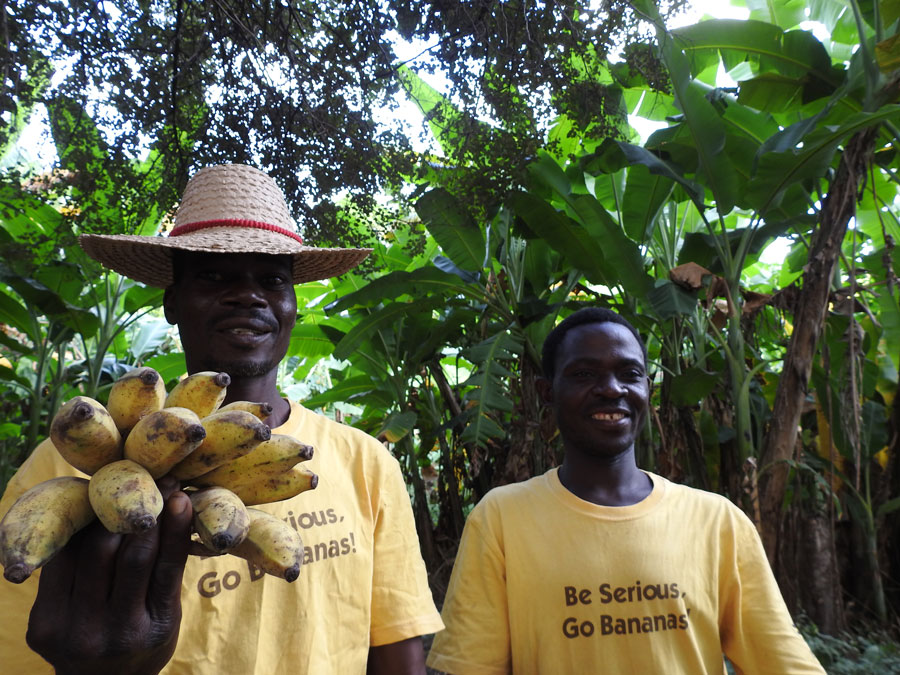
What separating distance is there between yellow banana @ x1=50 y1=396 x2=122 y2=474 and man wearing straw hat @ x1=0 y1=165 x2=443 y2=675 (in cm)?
11

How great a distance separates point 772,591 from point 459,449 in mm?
3612

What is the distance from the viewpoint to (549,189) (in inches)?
178

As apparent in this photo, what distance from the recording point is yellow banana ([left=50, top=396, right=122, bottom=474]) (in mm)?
1049

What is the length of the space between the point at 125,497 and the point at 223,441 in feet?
0.58

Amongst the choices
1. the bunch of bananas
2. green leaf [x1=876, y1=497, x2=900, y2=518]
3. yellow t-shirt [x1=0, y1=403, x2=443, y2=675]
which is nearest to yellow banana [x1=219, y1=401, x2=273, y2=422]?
the bunch of bananas

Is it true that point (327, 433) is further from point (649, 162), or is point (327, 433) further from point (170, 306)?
point (649, 162)

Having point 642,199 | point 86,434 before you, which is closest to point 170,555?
point 86,434

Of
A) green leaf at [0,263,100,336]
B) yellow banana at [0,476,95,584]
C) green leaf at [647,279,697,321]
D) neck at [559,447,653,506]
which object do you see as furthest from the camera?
green leaf at [0,263,100,336]

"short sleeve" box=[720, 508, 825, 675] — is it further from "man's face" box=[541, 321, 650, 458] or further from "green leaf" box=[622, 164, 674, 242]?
"green leaf" box=[622, 164, 674, 242]

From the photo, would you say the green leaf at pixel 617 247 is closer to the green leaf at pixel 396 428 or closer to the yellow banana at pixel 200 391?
the green leaf at pixel 396 428

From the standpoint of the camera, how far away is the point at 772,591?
1.81 metres

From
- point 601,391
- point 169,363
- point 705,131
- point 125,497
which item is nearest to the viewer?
point 125,497

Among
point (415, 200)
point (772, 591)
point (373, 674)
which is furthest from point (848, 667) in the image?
point (415, 200)

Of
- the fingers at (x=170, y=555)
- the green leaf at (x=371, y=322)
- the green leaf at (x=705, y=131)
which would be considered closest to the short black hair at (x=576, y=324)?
the fingers at (x=170, y=555)
